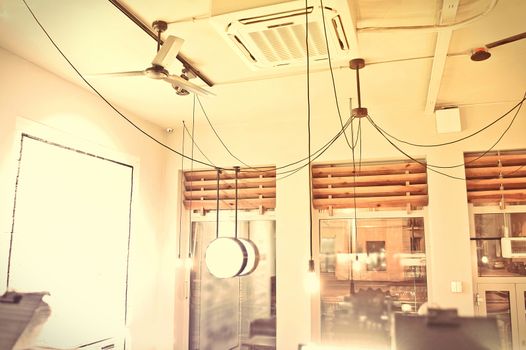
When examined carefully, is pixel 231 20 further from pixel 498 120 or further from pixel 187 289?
pixel 187 289

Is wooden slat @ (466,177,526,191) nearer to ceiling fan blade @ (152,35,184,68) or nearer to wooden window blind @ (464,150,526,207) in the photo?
wooden window blind @ (464,150,526,207)

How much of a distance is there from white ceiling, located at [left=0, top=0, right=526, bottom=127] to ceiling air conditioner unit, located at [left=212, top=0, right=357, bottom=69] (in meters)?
0.05

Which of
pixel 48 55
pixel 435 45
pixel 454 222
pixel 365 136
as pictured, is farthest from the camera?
pixel 365 136

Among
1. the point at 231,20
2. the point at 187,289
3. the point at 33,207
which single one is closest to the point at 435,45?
the point at 231,20

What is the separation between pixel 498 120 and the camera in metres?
4.04

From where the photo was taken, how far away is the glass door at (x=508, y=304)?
3787mm

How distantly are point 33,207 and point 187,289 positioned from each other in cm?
210

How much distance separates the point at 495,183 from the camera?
159 inches

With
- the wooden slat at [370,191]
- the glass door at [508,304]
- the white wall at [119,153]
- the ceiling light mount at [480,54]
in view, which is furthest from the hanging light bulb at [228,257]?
the glass door at [508,304]

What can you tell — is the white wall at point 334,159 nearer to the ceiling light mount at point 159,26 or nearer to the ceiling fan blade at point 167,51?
the ceiling light mount at point 159,26

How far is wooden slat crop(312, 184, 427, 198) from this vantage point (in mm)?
4191

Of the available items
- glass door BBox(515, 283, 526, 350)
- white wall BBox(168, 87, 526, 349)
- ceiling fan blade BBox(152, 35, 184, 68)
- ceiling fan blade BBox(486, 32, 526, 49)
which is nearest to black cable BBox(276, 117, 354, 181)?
white wall BBox(168, 87, 526, 349)

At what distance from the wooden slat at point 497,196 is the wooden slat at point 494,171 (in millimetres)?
158

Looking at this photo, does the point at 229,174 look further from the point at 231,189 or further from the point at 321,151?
the point at 321,151
